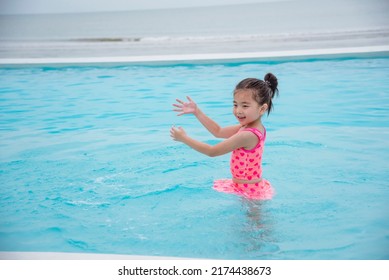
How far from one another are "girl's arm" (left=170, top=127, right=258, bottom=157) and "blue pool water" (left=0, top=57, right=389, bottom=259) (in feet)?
1.32

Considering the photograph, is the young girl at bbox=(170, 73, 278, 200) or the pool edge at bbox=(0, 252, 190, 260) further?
the young girl at bbox=(170, 73, 278, 200)

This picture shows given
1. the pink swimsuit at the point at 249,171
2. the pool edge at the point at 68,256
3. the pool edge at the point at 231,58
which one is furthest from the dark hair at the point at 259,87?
the pool edge at the point at 231,58

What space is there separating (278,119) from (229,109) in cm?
72

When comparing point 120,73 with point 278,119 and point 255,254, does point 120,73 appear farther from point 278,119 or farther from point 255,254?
point 255,254

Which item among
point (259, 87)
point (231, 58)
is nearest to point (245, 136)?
point (259, 87)

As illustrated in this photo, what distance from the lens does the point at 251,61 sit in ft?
28.5

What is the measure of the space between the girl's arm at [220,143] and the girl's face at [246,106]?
101 mm

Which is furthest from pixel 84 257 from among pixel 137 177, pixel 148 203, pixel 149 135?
pixel 149 135

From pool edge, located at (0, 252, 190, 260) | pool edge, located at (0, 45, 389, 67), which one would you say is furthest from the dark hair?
pool edge, located at (0, 45, 389, 67)

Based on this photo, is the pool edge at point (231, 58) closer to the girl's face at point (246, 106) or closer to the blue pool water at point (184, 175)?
the blue pool water at point (184, 175)

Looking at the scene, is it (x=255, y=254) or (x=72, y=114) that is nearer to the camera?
(x=255, y=254)

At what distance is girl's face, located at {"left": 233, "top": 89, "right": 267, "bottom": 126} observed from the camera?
277 cm

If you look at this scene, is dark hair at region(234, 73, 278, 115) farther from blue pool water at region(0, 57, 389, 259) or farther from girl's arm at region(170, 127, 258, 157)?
blue pool water at region(0, 57, 389, 259)

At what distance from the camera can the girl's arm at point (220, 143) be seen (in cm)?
260
